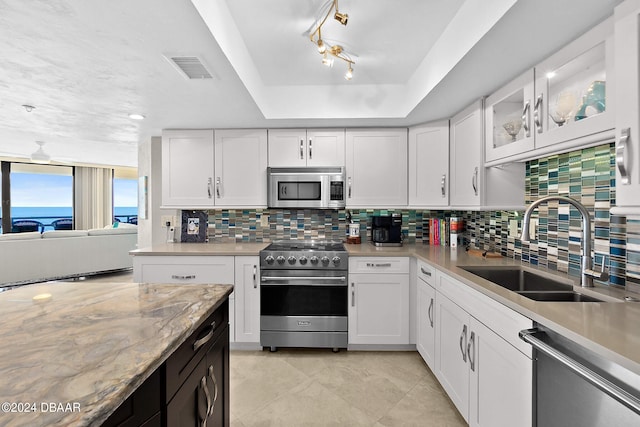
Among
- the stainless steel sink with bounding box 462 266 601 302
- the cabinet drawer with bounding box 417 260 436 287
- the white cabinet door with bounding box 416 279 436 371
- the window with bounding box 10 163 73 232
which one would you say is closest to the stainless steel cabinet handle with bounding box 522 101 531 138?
the stainless steel sink with bounding box 462 266 601 302

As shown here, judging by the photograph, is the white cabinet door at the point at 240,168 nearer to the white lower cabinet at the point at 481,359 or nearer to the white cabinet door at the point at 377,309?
the white cabinet door at the point at 377,309

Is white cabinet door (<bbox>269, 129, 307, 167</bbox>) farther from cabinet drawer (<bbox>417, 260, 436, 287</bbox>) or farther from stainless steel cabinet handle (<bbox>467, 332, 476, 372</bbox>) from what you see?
stainless steel cabinet handle (<bbox>467, 332, 476, 372</bbox>)

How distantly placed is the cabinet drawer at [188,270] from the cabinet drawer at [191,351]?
1380 millimetres

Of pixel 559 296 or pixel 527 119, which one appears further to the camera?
pixel 527 119

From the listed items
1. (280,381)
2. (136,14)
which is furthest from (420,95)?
(280,381)

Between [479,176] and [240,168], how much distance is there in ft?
7.03

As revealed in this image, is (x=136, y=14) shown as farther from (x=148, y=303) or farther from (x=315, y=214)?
(x=315, y=214)

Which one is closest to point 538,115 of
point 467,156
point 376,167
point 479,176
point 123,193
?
point 479,176

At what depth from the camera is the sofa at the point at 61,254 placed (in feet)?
15.2

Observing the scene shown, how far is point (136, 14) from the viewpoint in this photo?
1.36 m

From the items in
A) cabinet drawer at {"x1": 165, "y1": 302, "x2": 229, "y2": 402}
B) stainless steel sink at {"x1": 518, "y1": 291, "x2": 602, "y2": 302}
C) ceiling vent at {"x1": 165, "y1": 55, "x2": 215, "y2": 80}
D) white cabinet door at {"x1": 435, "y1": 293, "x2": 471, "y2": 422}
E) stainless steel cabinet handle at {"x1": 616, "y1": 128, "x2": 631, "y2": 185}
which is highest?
ceiling vent at {"x1": 165, "y1": 55, "x2": 215, "y2": 80}

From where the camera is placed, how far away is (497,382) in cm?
141

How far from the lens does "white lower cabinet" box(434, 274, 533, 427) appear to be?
1265mm

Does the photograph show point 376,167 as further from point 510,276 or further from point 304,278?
point 510,276
